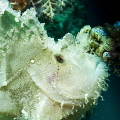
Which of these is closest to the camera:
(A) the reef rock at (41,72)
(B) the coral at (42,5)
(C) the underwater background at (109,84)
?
(A) the reef rock at (41,72)

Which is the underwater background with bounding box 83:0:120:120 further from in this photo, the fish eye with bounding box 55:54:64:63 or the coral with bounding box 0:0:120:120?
the fish eye with bounding box 55:54:64:63

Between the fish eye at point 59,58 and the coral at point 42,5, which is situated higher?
the coral at point 42,5

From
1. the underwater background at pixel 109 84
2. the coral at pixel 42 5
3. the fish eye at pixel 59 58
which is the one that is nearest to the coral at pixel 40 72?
the fish eye at pixel 59 58

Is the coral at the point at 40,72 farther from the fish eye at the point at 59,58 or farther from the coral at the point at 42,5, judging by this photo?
the coral at the point at 42,5

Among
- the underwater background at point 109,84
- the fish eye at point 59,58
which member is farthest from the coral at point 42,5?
the fish eye at point 59,58

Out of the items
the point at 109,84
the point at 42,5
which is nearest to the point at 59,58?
the point at 42,5

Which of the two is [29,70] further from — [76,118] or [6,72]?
[76,118]

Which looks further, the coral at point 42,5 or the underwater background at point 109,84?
the underwater background at point 109,84

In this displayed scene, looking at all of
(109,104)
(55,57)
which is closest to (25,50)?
(55,57)

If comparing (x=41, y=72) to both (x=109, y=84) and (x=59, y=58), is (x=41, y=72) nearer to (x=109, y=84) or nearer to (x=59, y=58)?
(x=59, y=58)

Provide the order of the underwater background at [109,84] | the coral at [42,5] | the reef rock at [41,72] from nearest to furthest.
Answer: the reef rock at [41,72], the coral at [42,5], the underwater background at [109,84]
